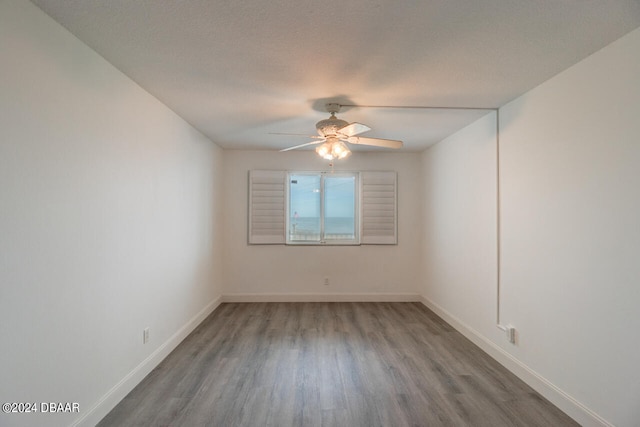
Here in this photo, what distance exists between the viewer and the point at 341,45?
5.64ft

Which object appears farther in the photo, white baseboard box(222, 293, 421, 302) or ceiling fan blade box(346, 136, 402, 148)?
white baseboard box(222, 293, 421, 302)

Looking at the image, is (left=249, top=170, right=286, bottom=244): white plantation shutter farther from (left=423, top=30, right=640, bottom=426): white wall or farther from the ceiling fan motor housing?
(left=423, top=30, right=640, bottom=426): white wall

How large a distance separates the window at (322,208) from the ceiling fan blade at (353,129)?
1996 mm

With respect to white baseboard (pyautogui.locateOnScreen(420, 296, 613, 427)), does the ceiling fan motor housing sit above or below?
above

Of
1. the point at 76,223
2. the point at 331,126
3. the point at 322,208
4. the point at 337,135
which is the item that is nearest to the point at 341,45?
the point at 331,126

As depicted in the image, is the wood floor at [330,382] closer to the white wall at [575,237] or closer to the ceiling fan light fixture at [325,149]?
the white wall at [575,237]

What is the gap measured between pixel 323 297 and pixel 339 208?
4.66ft

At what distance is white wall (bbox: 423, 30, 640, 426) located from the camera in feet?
5.33

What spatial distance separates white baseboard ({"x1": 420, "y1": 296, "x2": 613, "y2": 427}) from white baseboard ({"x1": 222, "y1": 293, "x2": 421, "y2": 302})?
1.20 metres

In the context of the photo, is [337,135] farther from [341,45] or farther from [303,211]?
[303,211]

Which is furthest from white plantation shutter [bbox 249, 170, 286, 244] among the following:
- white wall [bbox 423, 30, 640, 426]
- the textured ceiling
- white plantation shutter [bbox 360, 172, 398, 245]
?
white wall [bbox 423, 30, 640, 426]

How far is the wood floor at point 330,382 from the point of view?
191 cm

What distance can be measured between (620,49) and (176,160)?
137 inches

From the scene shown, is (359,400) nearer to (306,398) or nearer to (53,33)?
(306,398)
